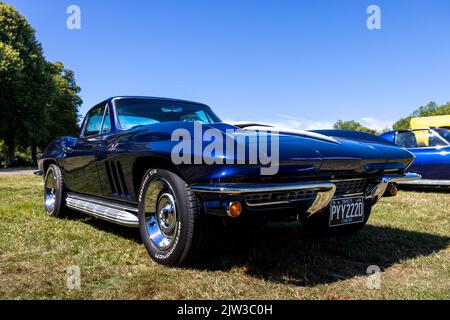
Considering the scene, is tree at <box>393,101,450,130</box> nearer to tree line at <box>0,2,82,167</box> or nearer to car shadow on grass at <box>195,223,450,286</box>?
tree line at <box>0,2,82,167</box>

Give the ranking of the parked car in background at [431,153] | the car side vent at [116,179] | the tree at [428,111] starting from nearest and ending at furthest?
the car side vent at [116,179], the parked car in background at [431,153], the tree at [428,111]

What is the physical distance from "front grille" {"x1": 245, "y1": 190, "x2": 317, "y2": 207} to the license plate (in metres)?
0.30

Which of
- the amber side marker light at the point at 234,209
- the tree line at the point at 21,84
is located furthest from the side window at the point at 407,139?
the tree line at the point at 21,84

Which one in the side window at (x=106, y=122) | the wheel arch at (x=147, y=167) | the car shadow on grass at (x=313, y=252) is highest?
the side window at (x=106, y=122)

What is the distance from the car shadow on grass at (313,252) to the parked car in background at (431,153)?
419 cm

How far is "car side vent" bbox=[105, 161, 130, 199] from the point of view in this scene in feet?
11.0

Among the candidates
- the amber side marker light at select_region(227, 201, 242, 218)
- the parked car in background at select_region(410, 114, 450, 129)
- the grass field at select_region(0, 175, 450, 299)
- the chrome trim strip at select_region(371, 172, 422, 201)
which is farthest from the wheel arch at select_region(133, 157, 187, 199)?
the parked car in background at select_region(410, 114, 450, 129)

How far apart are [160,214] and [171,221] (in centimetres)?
14

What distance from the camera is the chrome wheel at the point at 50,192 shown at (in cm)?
500

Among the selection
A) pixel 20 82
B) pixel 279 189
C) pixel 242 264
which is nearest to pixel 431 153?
pixel 242 264

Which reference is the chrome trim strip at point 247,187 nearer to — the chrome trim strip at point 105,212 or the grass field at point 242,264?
the grass field at point 242,264

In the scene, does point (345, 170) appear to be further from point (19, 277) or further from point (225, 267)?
point (19, 277)
